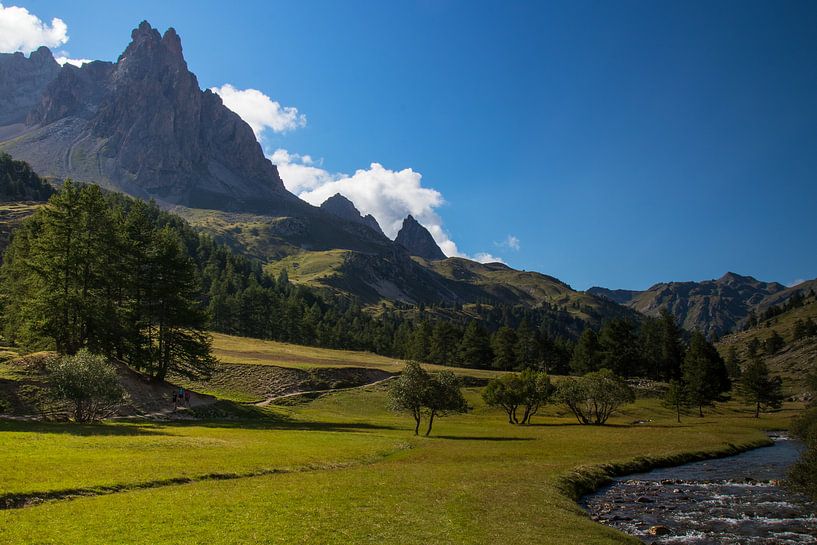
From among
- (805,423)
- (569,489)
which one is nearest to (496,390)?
(805,423)

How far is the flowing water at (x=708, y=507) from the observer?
95.4 ft

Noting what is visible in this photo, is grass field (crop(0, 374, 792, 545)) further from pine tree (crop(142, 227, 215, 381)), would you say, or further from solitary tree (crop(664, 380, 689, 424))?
solitary tree (crop(664, 380, 689, 424))

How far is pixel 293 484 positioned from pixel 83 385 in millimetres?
28152

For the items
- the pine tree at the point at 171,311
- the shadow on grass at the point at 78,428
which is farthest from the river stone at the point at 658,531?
the pine tree at the point at 171,311

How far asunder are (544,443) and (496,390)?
2540 cm

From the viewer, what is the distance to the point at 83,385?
154ft

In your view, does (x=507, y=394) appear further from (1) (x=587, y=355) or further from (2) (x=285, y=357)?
(1) (x=587, y=355)

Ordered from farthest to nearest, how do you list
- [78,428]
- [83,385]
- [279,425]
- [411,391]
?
[411,391] < [279,425] < [83,385] < [78,428]

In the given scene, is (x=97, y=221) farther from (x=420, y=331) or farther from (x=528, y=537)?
(x=420, y=331)

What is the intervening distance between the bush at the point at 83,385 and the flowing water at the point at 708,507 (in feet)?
140

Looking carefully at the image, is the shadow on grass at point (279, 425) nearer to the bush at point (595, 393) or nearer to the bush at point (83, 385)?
the bush at point (83, 385)

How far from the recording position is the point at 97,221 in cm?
6481

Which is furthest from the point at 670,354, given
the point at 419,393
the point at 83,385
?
the point at 83,385

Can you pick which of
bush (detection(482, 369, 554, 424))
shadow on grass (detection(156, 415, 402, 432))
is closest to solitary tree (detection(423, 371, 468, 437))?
shadow on grass (detection(156, 415, 402, 432))
